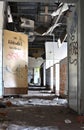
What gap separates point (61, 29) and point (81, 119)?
39.0ft

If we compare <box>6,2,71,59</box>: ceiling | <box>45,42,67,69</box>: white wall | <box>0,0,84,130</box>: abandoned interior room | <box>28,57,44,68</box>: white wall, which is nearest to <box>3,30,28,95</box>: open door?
<box>0,0,84,130</box>: abandoned interior room

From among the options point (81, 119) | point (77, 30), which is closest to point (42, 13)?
point (77, 30)

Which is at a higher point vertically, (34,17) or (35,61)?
(34,17)

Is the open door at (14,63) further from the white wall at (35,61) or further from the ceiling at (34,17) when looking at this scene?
the white wall at (35,61)

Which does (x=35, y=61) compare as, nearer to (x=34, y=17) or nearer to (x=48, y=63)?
(x=48, y=63)

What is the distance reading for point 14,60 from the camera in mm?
11172

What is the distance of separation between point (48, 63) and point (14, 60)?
425 inches

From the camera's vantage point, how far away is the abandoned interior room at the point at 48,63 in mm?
5463

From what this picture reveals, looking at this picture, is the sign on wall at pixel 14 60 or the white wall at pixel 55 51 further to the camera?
the white wall at pixel 55 51

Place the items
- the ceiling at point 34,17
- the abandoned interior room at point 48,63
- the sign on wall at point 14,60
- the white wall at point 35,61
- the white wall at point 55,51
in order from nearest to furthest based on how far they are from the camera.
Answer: the abandoned interior room at point 48,63
the sign on wall at point 14,60
the ceiling at point 34,17
the white wall at point 55,51
the white wall at point 35,61

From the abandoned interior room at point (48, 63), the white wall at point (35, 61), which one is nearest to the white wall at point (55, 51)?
the abandoned interior room at point (48, 63)

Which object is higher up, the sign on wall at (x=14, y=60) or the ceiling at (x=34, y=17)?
the ceiling at (x=34, y=17)

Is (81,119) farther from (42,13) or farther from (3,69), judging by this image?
(42,13)

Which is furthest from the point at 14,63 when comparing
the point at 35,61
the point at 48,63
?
the point at 35,61
